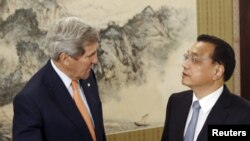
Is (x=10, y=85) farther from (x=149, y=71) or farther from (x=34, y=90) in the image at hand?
(x=149, y=71)

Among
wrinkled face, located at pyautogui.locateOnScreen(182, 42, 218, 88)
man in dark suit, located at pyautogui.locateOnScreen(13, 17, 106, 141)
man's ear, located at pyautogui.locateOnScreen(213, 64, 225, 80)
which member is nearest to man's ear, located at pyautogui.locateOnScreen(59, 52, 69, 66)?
man in dark suit, located at pyautogui.locateOnScreen(13, 17, 106, 141)

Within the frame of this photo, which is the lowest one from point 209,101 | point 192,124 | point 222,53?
point 192,124

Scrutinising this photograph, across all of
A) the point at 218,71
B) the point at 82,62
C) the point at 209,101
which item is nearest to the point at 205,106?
the point at 209,101

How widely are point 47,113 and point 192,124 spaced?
2.50 feet

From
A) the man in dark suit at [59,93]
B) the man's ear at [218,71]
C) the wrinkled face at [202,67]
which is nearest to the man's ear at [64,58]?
the man in dark suit at [59,93]

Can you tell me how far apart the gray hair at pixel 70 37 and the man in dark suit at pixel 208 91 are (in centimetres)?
59

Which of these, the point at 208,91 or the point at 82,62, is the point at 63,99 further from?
the point at 208,91

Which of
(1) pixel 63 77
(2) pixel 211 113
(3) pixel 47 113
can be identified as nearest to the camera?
(3) pixel 47 113

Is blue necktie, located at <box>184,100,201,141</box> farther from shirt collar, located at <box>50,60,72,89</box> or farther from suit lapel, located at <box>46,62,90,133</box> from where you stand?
shirt collar, located at <box>50,60,72,89</box>

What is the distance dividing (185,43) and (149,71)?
1.44ft

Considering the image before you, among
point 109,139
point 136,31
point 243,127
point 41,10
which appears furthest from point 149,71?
point 243,127

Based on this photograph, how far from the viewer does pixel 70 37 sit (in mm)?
1786

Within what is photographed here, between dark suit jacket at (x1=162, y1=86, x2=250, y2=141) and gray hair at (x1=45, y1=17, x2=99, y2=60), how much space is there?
68 centimetres

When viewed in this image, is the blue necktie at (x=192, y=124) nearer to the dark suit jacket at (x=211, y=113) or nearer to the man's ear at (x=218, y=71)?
the dark suit jacket at (x=211, y=113)
